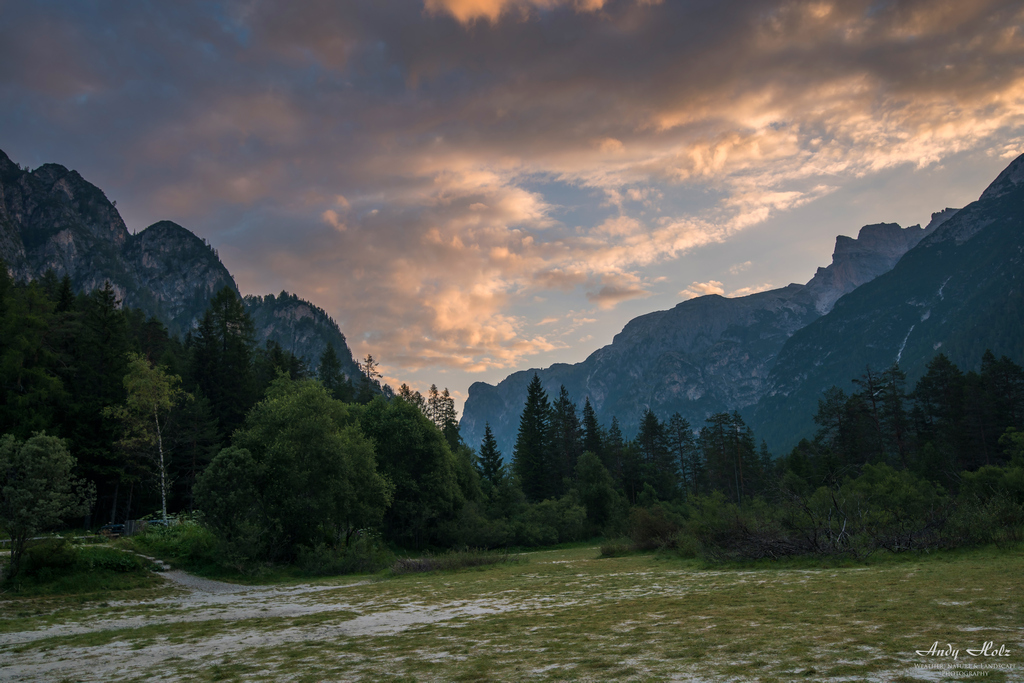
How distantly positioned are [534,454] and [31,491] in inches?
2546

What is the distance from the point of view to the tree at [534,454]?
7875cm

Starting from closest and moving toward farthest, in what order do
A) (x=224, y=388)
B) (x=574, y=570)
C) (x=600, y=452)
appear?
1. (x=574, y=570)
2. (x=224, y=388)
3. (x=600, y=452)

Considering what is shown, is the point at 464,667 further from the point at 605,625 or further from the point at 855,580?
the point at 855,580

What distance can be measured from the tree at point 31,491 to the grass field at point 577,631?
3.03 metres

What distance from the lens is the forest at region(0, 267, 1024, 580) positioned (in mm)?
22609

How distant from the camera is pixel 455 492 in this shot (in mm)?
49250

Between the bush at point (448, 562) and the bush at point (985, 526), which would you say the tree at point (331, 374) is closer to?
the bush at point (448, 562)

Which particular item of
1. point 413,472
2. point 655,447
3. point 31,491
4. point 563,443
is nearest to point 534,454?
point 563,443

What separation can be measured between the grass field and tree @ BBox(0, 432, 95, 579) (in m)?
3.03

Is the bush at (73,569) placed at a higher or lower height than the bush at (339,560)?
higher

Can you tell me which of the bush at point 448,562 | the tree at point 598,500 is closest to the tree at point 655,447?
the tree at point 598,500

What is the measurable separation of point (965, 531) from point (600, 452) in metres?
69.5

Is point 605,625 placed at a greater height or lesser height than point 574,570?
greater

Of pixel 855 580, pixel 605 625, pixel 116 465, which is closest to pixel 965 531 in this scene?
pixel 855 580
